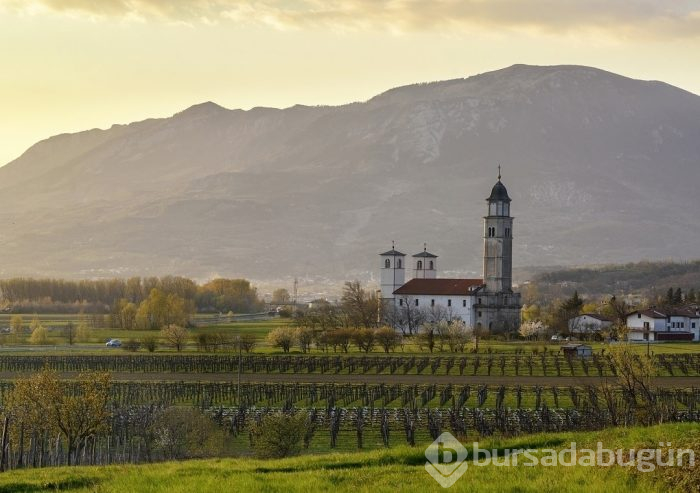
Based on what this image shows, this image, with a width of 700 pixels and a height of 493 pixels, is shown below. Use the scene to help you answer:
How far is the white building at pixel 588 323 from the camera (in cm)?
11019

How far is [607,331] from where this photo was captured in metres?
108

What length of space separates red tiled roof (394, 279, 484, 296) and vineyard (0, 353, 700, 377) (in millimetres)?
33471

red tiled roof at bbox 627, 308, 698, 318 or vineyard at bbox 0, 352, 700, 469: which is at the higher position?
red tiled roof at bbox 627, 308, 698, 318

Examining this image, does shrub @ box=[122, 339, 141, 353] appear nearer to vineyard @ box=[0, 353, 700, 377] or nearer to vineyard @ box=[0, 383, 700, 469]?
vineyard @ box=[0, 353, 700, 377]

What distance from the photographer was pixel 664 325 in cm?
10644

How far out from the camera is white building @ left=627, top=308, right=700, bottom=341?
105 metres

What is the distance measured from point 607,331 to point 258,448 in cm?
7806

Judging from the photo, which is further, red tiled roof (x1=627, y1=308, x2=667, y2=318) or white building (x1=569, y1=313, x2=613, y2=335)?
white building (x1=569, y1=313, x2=613, y2=335)

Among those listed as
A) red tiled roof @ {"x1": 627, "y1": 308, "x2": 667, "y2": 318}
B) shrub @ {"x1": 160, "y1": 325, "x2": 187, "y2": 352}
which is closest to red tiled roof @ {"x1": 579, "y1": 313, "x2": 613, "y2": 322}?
red tiled roof @ {"x1": 627, "y1": 308, "x2": 667, "y2": 318}

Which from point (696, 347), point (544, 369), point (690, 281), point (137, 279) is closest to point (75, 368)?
point (544, 369)

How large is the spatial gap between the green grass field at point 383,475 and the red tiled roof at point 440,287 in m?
93.2

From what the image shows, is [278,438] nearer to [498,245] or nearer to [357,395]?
[357,395]

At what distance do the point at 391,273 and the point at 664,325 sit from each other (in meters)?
31.3

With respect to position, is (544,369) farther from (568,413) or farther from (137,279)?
(137,279)
